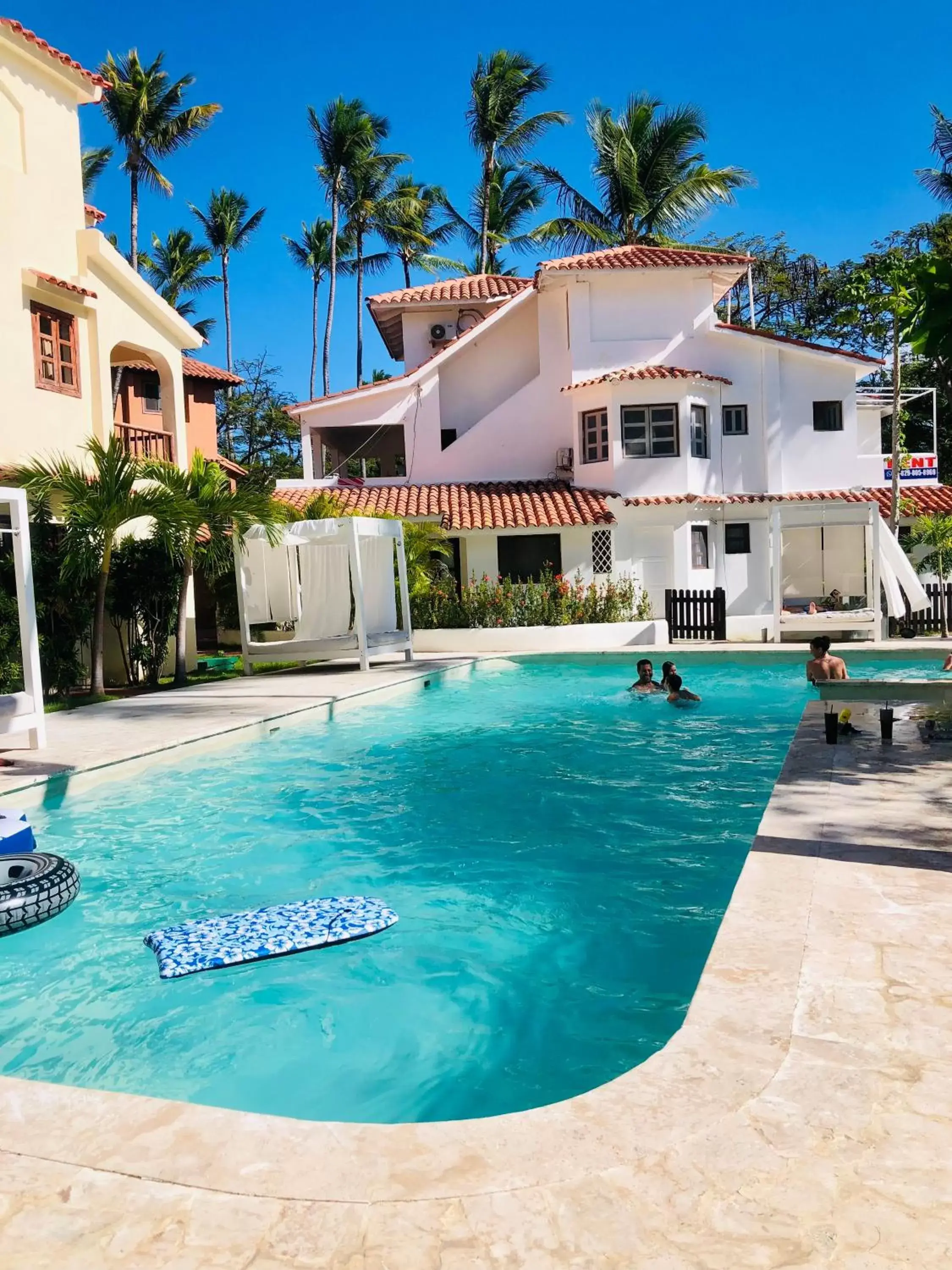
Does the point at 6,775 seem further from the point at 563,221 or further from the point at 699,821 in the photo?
the point at 563,221

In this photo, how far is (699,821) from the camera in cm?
877

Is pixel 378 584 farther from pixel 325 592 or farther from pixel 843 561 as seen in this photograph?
pixel 843 561

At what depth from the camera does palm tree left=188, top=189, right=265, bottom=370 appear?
52.1 meters

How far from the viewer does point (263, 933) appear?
6352mm

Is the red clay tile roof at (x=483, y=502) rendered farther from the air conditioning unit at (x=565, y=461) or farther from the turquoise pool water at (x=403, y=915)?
the turquoise pool water at (x=403, y=915)

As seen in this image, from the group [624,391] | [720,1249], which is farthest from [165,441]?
[720,1249]

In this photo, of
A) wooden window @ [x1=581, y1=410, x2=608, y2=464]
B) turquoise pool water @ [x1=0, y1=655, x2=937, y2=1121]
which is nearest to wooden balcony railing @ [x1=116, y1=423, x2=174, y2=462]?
turquoise pool water @ [x1=0, y1=655, x2=937, y2=1121]

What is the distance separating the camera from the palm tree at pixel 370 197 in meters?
44.4

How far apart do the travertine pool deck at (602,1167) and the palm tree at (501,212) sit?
40903 mm

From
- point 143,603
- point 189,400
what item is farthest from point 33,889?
point 189,400

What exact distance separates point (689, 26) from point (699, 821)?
18.2m

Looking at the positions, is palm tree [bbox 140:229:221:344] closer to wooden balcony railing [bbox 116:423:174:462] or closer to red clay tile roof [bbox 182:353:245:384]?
red clay tile roof [bbox 182:353:245:384]

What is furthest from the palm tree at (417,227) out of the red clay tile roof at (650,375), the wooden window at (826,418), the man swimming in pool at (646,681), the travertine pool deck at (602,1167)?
the travertine pool deck at (602,1167)

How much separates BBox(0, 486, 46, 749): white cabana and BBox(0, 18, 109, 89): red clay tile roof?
397 inches
